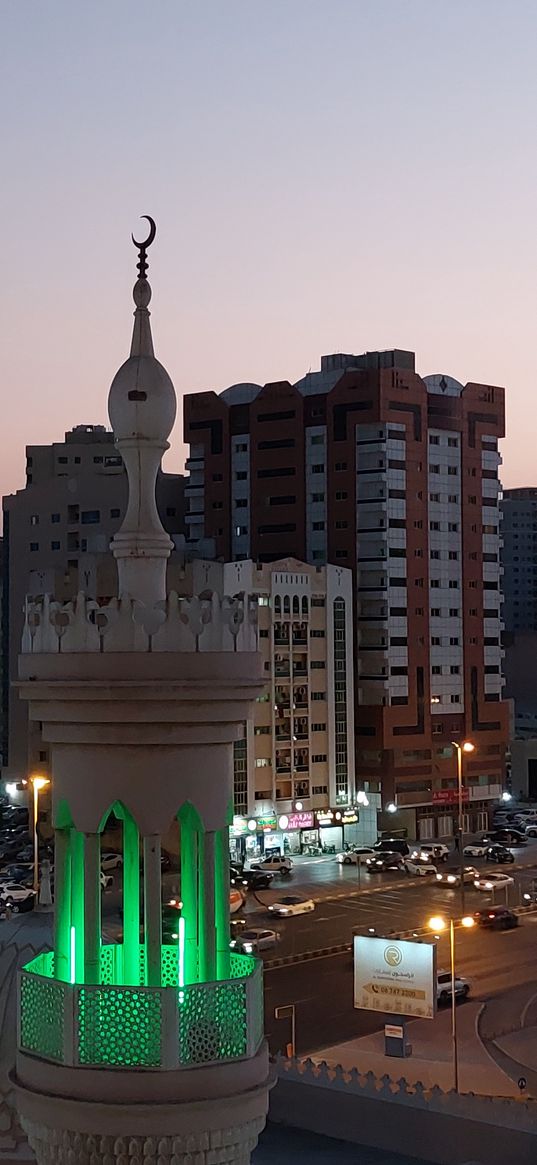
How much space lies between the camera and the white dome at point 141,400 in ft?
23.3

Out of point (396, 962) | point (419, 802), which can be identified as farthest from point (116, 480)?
point (396, 962)

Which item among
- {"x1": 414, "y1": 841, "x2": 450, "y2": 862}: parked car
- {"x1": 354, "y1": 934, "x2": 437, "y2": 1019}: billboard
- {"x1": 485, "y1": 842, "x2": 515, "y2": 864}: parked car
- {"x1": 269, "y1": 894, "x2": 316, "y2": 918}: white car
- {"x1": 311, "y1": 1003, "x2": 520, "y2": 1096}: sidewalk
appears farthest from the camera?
{"x1": 414, "y1": 841, "x2": 450, "y2": 862}: parked car

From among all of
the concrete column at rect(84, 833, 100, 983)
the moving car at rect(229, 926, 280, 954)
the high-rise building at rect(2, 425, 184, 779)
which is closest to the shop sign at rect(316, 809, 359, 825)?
the moving car at rect(229, 926, 280, 954)

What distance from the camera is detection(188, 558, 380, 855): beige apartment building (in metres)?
72.2

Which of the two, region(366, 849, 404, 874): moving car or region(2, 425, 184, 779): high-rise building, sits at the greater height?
region(2, 425, 184, 779): high-rise building

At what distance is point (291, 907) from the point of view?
5684 centimetres

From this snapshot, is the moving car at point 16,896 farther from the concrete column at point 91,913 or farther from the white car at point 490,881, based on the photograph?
the concrete column at point 91,913

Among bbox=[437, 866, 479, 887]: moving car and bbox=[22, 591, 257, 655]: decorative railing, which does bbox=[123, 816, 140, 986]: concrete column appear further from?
bbox=[437, 866, 479, 887]: moving car

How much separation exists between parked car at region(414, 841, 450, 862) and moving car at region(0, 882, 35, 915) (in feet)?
66.0

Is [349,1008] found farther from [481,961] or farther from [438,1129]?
[438,1129]

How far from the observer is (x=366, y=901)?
59.7 metres

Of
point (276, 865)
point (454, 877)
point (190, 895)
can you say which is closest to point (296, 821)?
point (276, 865)

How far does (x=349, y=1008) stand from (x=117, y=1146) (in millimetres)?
35002

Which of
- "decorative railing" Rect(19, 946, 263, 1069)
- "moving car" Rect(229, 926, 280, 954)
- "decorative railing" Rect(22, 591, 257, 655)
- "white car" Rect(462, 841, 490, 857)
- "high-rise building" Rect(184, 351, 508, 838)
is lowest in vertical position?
"moving car" Rect(229, 926, 280, 954)
